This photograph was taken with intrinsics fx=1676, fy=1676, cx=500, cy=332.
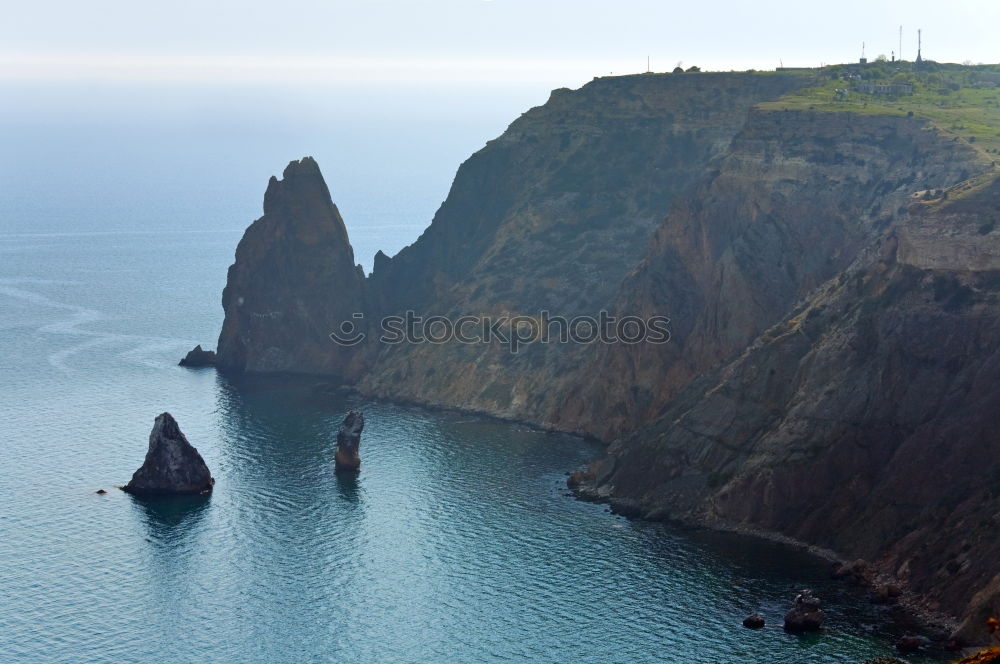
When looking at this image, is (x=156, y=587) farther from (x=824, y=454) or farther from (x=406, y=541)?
(x=824, y=454)

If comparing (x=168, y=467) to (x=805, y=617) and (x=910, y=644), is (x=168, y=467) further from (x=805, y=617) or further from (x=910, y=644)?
(x=910, y=644)

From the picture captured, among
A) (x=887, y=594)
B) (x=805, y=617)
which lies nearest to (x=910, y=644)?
(x=805, y=617)

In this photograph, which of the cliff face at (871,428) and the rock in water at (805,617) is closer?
the rock in water at (805,617)

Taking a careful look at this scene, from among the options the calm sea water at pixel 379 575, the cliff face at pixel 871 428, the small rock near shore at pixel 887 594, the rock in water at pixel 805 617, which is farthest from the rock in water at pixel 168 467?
the small rock near shore at pixel 887 594

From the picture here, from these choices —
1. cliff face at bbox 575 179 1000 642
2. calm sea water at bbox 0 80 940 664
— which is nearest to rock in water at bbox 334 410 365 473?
calm sea water at bbox 0 80 940 664

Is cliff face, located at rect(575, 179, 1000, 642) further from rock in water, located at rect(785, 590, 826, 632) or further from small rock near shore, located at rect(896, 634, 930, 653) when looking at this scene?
rock in water, located at rect(785, 590, 826, 632)

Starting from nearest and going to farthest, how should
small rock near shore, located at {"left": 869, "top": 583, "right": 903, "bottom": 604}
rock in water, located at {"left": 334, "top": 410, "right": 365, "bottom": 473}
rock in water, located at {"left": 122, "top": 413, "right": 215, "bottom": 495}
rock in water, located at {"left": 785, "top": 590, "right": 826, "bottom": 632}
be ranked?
1. rock in water, located at {"left": 785, "top": 590, "right": 826, "bottom": 632}
2. small rock near shore, located at {"left": 869, "top": 583, "right": 903, "bottom": 604}
3. rock in water, located at {"left": 122, "top": 413, "right": 215, "bottom": 495}
4. rock in water, located at {"left": 334, "top": 410, "right": 365, "bottom": 473}

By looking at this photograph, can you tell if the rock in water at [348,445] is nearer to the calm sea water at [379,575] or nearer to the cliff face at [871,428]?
the calm sea water at [379,575]
